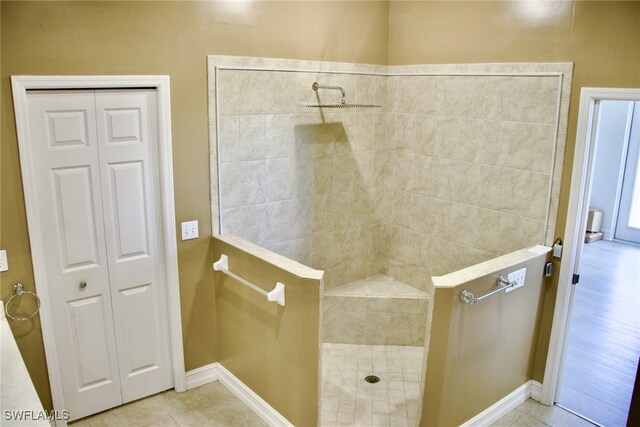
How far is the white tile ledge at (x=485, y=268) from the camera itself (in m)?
2.73

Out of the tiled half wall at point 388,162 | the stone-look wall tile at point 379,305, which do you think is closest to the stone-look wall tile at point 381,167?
the tiled half wall at point 388,162

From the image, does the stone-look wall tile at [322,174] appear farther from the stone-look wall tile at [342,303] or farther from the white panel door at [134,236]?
the white panel door at [134,236]

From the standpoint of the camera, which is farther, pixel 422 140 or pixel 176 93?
pixel 422 140

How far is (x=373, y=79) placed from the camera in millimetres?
4133

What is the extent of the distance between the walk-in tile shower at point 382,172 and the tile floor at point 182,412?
0.60 meters

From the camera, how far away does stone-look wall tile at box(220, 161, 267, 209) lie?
11.3 feet

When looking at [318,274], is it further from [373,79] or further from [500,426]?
[373,79]

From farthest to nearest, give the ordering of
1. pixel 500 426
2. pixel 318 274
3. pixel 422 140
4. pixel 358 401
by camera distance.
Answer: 1. pixel 422 140
2. pixel 358 401
3. pixel 500 426
4. pixel 318 274

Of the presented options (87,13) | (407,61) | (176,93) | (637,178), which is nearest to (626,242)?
(637,178)

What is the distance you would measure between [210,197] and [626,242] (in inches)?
238

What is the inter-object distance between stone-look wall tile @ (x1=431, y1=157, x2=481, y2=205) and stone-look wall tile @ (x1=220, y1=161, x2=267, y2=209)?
4.41 feet

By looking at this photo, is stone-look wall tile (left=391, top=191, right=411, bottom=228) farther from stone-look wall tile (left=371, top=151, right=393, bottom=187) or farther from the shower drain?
the shower drain

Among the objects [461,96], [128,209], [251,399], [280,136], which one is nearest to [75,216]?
[128,209]

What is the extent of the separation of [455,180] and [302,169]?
1.15 m
